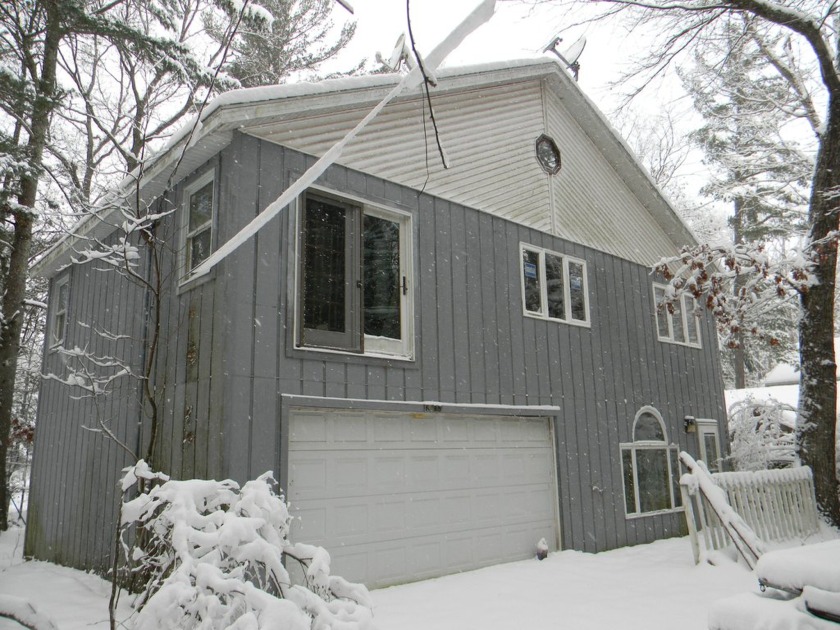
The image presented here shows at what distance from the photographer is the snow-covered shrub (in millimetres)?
12297

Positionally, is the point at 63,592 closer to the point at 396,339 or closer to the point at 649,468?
the point at 396,339

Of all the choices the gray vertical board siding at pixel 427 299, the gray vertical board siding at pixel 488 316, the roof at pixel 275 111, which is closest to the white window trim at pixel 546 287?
the gray vertical board siding at pixel 488 316

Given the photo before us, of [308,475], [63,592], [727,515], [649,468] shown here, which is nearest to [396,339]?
[308,475]

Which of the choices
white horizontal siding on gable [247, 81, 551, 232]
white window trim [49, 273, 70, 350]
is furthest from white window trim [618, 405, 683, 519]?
white window trim [49, 273, 70, 350]

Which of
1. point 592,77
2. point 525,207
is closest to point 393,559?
point 525,207

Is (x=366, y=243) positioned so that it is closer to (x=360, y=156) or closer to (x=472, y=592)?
(x=360, y=156)

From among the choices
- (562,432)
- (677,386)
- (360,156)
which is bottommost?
(562,432)

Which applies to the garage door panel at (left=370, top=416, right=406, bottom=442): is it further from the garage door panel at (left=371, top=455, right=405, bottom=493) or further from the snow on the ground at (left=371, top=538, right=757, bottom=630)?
the snow on the ground at (left=371, top=538, right=757, bottom=630)

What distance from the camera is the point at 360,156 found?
7.62 meters

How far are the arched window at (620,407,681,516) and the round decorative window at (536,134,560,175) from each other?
4.48 meters

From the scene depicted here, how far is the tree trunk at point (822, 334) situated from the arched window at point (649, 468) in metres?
2.11

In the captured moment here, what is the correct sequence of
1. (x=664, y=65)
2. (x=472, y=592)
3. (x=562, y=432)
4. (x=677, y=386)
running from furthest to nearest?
(x=677, y=386)
(x=664, y=65)
(x=562, y=432)
(x=472, y=592)

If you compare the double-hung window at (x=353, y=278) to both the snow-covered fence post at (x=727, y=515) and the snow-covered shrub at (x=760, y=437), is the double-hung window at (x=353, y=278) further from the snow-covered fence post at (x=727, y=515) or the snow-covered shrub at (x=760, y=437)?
the snow-covered shrub at (x=760, y=437)

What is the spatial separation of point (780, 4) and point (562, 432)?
7.63 m
